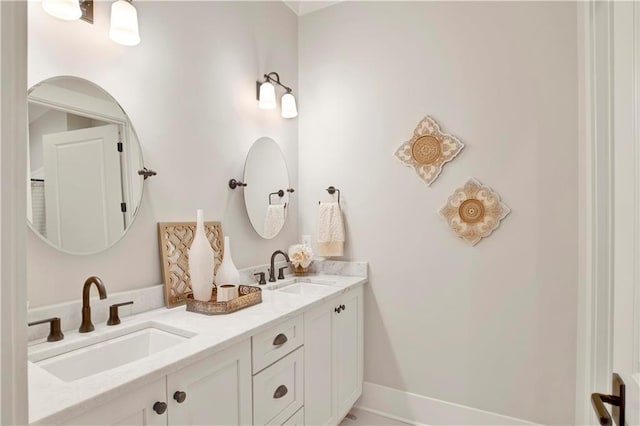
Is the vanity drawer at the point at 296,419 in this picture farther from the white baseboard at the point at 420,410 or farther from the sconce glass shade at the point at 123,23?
the sconce glass shade at the point at 123,23

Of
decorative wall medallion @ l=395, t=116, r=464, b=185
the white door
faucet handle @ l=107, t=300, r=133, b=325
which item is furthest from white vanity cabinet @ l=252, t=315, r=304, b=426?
decorative wall medallion @ l=395, t=116, r=464, b=185

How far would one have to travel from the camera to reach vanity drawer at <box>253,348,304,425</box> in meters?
1.41

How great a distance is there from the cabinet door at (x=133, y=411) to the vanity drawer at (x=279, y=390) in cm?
45

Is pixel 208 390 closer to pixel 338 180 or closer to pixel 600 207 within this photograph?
pixel 600 207

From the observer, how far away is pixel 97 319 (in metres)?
1.39

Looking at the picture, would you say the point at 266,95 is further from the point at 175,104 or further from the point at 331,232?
the point at 331,232

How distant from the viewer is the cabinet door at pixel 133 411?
0.86 meters

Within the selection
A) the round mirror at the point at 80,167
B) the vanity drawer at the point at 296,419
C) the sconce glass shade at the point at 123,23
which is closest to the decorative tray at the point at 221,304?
the round mirror at the point at 80,167

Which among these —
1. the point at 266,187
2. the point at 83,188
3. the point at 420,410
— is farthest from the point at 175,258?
the point at 420,410

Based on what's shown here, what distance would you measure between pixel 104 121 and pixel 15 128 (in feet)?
3.53

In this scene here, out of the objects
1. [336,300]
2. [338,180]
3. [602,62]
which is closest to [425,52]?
[338,180]

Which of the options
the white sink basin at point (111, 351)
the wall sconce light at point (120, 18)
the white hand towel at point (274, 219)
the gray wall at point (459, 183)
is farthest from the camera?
the white hand towel at point (274, 219)

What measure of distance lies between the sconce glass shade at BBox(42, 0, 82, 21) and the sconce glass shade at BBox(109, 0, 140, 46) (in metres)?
0.13

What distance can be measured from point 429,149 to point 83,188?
1.92 metres
